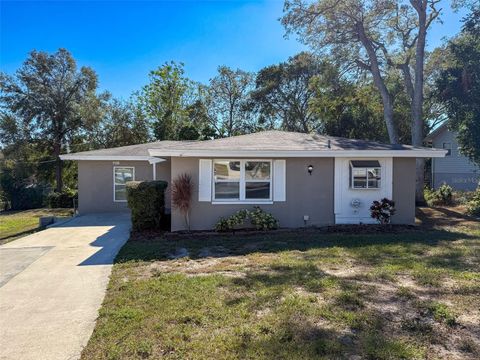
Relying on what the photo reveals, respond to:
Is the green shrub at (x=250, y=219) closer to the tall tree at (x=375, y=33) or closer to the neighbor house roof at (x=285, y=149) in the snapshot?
the neighbor house roof at (x=285, y=149)

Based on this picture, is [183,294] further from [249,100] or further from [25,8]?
[249,100]

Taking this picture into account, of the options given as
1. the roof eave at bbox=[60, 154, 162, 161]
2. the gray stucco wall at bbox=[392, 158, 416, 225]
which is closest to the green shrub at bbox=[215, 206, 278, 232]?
the gray stucco wall at bbox=[392, 158, 416, 225]

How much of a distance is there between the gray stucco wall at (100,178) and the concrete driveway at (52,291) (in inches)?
209

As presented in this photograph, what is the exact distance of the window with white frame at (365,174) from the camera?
9.73m

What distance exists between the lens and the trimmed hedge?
9.25 metres

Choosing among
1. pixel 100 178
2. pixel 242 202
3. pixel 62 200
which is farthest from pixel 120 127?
pixel 242 202

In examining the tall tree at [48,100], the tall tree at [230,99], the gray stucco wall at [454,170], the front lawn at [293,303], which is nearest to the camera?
the front lawn at [293,303]

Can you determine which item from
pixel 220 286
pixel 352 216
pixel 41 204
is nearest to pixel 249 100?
pixel 41 204

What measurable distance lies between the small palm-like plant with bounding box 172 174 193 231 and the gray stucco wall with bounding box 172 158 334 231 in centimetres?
28

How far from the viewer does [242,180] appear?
9.62 metres

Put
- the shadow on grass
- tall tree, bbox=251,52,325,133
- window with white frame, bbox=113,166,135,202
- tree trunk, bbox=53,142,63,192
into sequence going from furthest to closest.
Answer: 1. tall tree, bbox=251,52,325,133
2. tree trunk, bbox=53,142,63,192
3. window with white frame, bbox=113,166,135,202
4. the shadow on grass

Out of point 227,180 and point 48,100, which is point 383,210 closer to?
point 227,180

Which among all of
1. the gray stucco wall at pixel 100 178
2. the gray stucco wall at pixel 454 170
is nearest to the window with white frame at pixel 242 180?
the gray stucco wall at pixel 100 178

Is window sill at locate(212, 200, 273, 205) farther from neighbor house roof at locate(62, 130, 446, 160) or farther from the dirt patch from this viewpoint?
the dirt patch
